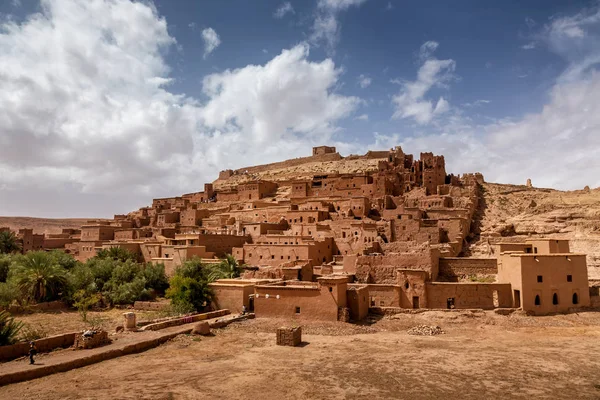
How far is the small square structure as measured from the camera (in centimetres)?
1556

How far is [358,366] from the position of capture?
13.2m

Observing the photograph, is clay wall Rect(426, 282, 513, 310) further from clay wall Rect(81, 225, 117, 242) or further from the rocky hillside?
clay wall Rect(81, 225, 117, 242)

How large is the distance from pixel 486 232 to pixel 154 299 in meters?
21.3

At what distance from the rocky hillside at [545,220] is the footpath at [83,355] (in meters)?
18.6

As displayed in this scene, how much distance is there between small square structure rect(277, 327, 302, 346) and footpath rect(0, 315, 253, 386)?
131 inches

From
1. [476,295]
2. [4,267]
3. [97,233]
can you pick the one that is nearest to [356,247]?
[476,295]

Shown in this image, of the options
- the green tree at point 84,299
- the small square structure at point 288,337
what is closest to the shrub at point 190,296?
the green tree at point 84,299

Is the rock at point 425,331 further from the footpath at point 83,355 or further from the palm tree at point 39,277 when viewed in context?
the palm tree at point 39,277

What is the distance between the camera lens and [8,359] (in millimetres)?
13836

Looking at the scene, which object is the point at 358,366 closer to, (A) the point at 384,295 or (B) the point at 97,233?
(A) the point at 384,295

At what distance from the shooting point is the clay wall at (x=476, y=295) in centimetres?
1931

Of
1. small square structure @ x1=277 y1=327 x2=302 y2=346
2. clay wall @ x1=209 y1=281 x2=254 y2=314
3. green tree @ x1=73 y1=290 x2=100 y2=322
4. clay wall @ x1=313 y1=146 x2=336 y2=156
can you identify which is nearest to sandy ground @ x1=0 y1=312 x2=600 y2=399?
small square structure @ x1=277 y1=327 x2=302 y2=346

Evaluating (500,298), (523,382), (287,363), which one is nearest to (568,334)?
(500,298)

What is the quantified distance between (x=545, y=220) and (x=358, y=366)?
23401 mm
